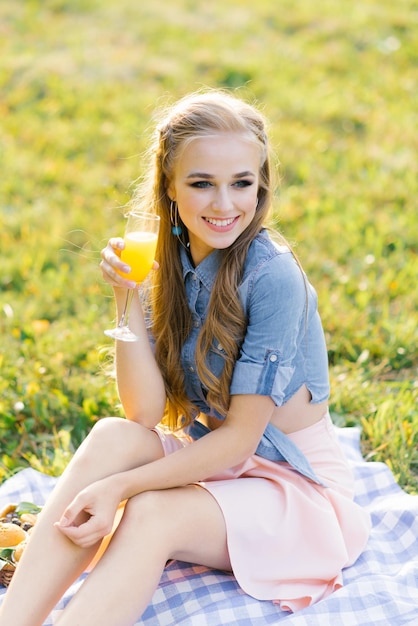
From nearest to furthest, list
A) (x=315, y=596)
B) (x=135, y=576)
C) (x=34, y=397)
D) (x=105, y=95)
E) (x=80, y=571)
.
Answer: (x=135, y=576) → (x=80, y=571) → (x=315, y=596) → (x=34, y=397) → (x=105, y=95)

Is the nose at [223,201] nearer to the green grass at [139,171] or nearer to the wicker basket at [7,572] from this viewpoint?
the green grass at [139,171]

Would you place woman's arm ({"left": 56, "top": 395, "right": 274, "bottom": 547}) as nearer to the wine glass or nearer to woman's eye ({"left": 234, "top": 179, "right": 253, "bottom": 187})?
the wine glass

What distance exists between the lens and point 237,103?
264 cm

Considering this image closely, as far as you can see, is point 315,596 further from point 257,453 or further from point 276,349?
point 276,349

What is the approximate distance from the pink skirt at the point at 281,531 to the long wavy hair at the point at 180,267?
Answer: 0.83 ft

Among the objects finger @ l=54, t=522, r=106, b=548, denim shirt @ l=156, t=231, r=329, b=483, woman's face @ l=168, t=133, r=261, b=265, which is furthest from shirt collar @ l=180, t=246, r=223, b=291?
finger @ l=54, t=522, r=106, b=548

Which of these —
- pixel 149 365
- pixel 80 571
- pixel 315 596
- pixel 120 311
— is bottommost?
pixel 315 596

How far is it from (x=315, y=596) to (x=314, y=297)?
35.9 inches

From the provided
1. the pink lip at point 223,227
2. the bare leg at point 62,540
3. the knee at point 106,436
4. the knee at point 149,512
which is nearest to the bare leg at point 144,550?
the knee at point 149,512

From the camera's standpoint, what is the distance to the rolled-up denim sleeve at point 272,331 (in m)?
2.55

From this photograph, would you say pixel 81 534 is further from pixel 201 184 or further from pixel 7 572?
pixel 201 184

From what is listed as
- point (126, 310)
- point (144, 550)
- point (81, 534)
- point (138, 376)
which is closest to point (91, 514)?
point (81, 534)

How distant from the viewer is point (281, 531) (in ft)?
8.44

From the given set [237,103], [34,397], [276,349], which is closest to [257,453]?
[276,349]
